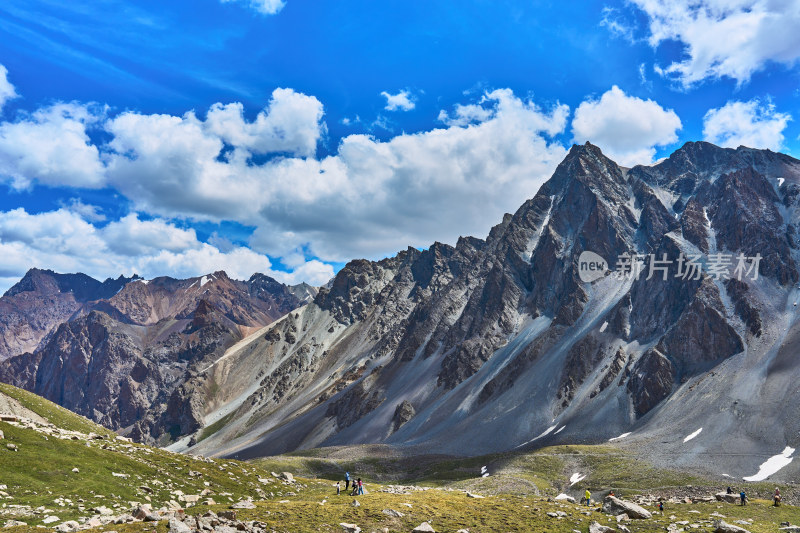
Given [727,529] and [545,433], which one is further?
[545,433]

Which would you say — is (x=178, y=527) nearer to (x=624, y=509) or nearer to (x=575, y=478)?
(x=624, y=509)

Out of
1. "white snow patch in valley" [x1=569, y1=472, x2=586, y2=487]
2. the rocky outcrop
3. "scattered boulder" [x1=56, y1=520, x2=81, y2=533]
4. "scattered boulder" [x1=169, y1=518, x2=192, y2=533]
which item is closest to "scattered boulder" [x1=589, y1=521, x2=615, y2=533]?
"scattered boulder" [x1=169, y1=518, x2=192, y2=533]

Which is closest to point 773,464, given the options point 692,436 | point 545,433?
point 692,436

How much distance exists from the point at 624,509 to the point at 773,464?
275 ft

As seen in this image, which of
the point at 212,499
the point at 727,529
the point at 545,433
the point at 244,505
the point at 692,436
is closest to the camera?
the point at 727,529

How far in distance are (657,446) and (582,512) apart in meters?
101

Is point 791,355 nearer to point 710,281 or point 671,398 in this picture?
point 671,398

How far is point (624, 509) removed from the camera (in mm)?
44625

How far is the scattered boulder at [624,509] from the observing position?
142 ft

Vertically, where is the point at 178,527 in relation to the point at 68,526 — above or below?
above

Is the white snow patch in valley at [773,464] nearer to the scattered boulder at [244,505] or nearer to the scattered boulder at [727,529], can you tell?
the scattered boulder at [727,529]

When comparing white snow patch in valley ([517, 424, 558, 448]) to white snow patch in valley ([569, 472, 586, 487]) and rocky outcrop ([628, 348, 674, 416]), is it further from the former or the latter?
white snow patch in valley ([569, 472, 586, 487])

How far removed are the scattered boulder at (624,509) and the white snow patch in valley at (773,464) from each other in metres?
73.2

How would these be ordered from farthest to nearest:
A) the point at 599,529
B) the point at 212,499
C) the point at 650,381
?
1. the point at 650,381
2. the point at 212,499
3. the point at 599,529
